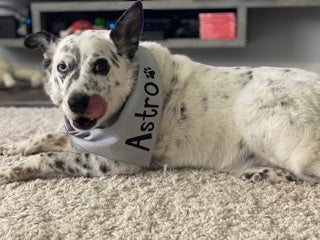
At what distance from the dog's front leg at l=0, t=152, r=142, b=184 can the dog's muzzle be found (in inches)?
6.6

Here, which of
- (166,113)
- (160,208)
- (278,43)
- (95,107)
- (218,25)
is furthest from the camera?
(278,43)

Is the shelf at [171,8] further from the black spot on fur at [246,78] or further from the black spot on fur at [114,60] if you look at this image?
the black spot on fur at [114,60]

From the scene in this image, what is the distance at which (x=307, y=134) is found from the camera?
4.73 ft

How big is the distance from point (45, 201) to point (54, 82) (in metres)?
0.44

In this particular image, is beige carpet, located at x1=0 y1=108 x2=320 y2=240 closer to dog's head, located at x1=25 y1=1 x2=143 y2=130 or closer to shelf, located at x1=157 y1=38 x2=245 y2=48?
dog's head, located at x1=25 y1=1 x2=143 y2=130

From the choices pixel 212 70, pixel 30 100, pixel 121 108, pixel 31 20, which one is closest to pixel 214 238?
pixel 121 108

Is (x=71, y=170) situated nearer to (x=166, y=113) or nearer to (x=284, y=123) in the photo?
(x=166, y=113)

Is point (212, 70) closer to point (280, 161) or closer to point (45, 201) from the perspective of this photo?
point (280, 161)

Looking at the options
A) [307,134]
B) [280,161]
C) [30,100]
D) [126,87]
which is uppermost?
[126,87]

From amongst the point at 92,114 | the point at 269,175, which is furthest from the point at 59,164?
the point at 269,175

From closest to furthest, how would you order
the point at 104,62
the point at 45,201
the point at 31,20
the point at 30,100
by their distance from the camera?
the point at 45,201
the point at 104,62
the point at 30,100
the point at 31,20

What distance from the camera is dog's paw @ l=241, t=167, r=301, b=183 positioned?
1507mm

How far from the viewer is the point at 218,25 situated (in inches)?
124

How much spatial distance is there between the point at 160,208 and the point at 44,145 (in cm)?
68
